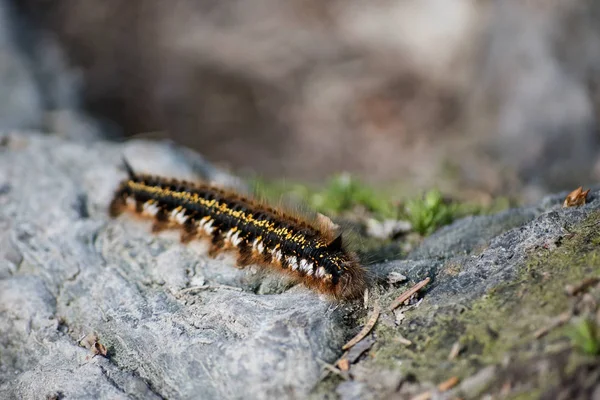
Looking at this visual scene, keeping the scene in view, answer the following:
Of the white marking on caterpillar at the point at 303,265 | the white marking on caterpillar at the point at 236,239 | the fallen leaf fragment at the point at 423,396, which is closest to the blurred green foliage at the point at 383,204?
the white marking on caterpillar at the point at 236,239

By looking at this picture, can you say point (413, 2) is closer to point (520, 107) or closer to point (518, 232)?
point (520, 107)

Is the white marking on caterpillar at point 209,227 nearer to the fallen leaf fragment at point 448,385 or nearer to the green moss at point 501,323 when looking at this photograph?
the green moss at point 501,323

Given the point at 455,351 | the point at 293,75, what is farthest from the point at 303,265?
the point at 293,75

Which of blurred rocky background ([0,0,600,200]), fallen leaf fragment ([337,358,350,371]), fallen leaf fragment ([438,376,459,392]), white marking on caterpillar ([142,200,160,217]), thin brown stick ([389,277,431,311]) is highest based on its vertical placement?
blurred rocky background ([0,0,600,200])

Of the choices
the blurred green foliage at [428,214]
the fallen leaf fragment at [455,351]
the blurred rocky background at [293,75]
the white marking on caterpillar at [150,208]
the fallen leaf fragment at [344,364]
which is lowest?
the fallen leaf fragment at [344,364]

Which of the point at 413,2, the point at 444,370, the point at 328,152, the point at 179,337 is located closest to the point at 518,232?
the point at 444,370

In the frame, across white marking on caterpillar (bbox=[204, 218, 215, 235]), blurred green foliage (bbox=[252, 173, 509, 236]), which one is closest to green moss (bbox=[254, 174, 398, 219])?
blurred green foliage (bbox=[252, 173, 509, 236])

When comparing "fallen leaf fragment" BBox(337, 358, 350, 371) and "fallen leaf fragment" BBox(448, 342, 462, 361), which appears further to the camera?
"fallen leaf fragment" BBox(337, 358, 350, 371)

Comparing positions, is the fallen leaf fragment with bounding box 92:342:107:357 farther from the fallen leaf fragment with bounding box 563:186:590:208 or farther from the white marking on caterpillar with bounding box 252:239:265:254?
the fallen leaf fragment with bounding box 563:186:590:208
